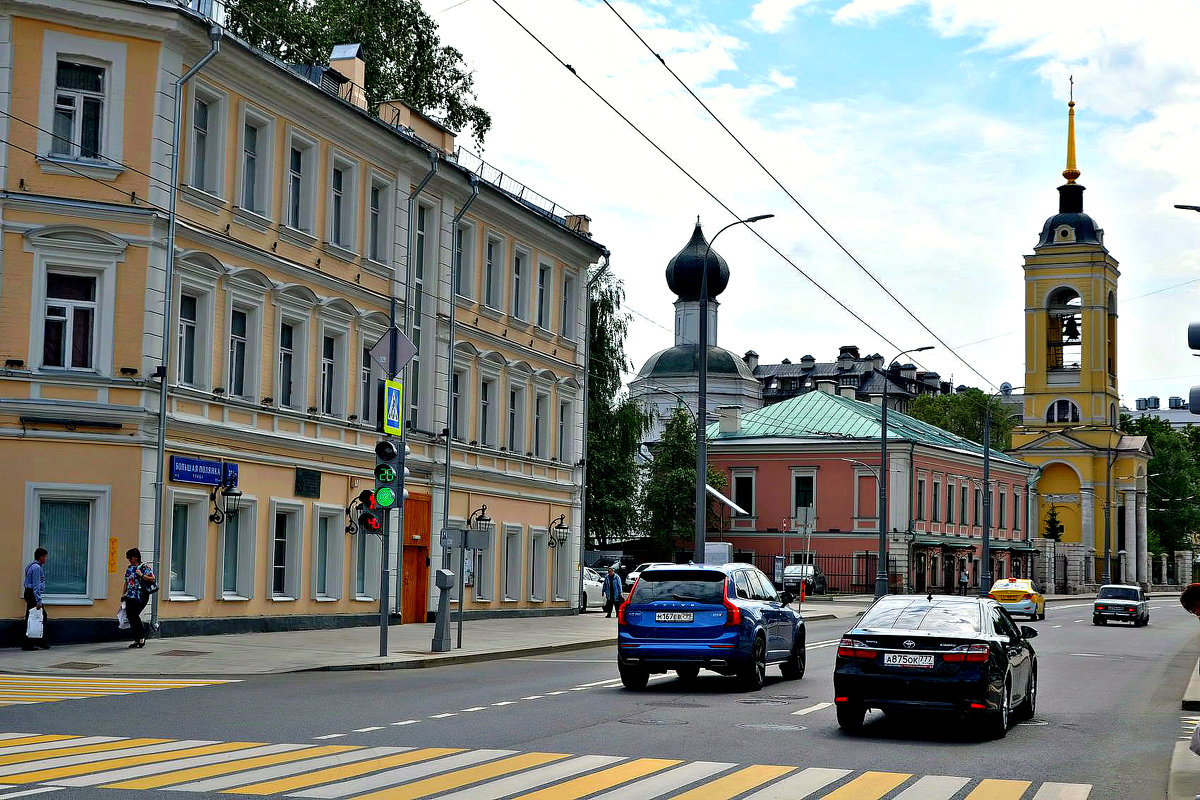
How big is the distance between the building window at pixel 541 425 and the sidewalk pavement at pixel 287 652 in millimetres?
10506

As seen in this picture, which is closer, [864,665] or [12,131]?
[864,665]

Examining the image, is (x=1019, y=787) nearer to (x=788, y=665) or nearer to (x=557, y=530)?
(x=788, y=665)

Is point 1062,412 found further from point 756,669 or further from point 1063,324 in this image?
point 756,669

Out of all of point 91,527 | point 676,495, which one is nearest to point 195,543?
point 91,527

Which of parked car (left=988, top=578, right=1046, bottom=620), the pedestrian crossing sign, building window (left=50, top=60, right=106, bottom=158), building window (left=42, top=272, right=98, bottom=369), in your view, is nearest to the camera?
building window (left=42, top=272, right=98, bottom=369)

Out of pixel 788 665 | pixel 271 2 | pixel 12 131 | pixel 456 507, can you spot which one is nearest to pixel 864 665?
pixel 788 665

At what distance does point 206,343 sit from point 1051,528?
74067 millimetres

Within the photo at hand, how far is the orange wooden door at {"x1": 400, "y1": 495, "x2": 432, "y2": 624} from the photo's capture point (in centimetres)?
3653

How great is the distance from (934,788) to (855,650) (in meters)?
3.68

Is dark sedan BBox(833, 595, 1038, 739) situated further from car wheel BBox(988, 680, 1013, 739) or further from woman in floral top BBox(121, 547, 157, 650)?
woman in floral top BBox(121, 547, 157, 650)

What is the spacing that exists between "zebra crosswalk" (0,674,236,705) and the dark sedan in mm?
8842

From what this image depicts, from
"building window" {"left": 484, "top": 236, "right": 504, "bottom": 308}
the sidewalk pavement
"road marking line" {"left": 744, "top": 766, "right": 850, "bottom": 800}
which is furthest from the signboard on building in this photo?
"road marking line" {"left": 744, "top": 766, "right": 850, "bottom": 800}

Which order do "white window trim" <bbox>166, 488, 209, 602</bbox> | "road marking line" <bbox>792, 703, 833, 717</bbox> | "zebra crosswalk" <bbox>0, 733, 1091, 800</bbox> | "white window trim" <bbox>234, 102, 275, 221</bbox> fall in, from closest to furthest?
"zebra crosswalk" <bbox>0, 733, 1091, 800</bbox> < "road marking line" <bbox>792, 703, 833, 717</bbox> < "white window trim" <bbox>166, 488, 209, 602</bbox> < "white window trim" <bbox>234, 102, 275, 221</bbox>

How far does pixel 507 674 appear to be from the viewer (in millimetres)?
22875
